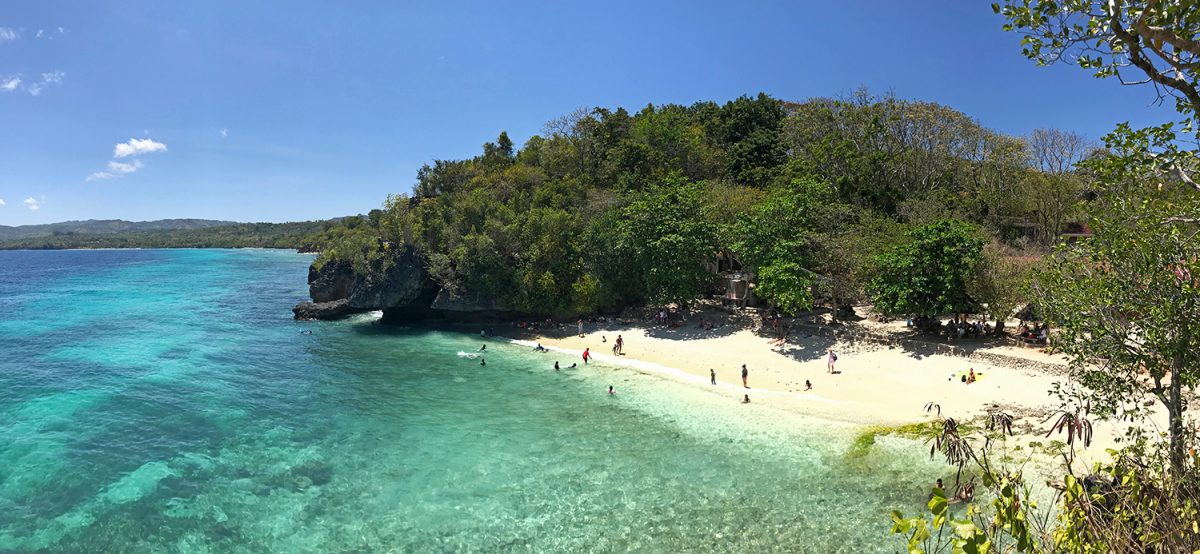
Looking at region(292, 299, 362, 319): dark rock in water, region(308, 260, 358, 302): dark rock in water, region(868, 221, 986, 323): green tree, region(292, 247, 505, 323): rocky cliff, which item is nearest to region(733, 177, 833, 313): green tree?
region(868, 221, 986, 323): green tree

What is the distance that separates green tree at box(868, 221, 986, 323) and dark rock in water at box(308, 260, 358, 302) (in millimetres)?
43261

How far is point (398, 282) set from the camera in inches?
1673

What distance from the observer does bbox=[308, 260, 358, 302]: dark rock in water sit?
50.1 m

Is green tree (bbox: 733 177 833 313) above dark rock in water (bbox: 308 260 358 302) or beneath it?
above

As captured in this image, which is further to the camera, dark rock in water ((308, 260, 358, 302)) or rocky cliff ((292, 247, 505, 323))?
dark rock in water ((308, 260, 358, 302))

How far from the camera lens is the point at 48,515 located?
15.9 meters

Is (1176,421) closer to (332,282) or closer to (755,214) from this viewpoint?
(755,214)

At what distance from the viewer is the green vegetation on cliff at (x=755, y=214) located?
110 ft

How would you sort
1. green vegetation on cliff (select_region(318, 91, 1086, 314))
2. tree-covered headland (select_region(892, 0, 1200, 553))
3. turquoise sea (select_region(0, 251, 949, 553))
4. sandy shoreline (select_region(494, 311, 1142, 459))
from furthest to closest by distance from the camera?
green vegetation on cliff (select_region(318, 91, 1086, 314)), sandy shoreline (select_region(494, 311, 1142, 459)), turquoise sea (select_region(0, 251, 949, 553)), tree-covered headland (select_region(892, 0, 1200, 553))

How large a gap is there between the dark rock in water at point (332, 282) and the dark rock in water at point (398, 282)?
25.1ft

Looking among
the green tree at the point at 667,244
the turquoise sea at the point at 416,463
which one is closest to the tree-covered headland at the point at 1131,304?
the turquoise sea at the point at 416,463

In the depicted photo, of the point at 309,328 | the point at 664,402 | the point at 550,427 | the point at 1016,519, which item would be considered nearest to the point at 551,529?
the point at 550,427

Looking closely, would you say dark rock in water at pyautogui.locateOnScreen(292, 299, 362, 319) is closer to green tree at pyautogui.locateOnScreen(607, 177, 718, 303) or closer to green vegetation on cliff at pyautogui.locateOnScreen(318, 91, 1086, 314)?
green vegetation on cliff at pyautogui.locateOnScreen(318, 91, 1086, 314)

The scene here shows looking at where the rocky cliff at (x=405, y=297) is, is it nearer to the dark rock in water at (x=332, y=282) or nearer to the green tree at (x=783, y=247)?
the dark rock in water at (x=332, y=282)
